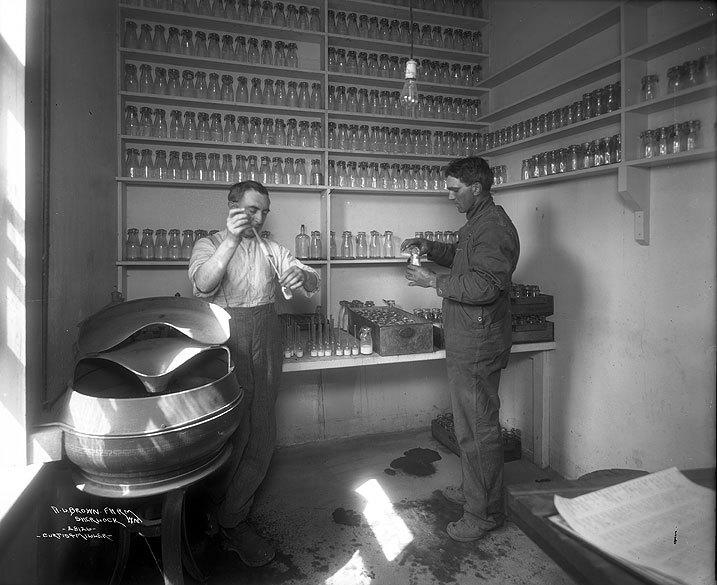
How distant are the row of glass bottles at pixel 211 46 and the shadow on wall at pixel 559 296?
1971 millimetres

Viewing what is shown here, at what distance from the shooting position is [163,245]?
10.0 feet

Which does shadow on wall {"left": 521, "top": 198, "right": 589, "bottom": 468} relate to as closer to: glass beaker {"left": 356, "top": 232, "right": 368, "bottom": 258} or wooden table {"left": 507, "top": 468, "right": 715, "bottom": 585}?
glass beaker {"left": 356, "top": 232, "right": 368, "bottom": 258}

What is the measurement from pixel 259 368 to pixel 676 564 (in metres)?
1.88

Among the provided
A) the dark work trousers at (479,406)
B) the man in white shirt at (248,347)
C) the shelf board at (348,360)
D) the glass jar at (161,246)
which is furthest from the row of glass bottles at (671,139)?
the glass jar at (161,246)

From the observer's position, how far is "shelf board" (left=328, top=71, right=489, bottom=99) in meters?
3.30

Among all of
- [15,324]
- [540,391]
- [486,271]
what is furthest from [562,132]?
[15,324]

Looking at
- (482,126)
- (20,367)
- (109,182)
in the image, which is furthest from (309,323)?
(482,126)

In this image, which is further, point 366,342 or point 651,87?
point 366,342

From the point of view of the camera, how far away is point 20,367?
1472 millimetres

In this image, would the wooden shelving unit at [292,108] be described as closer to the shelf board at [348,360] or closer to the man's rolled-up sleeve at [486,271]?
the shelf board at [348,360]

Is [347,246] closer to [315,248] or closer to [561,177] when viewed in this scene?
[315,248]

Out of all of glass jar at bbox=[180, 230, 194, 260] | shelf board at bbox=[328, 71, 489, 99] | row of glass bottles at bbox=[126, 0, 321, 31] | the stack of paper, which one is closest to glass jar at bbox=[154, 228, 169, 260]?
glass jar at bbox=[180, 230, 194, 260]

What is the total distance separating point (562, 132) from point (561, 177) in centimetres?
25

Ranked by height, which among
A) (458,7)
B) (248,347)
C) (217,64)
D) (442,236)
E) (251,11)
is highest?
(458,7)
